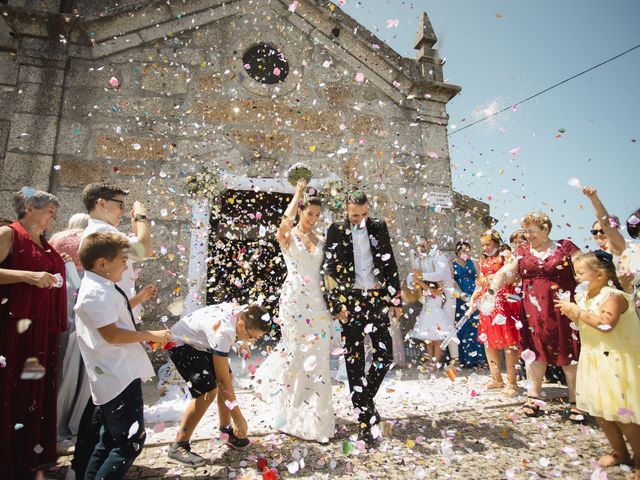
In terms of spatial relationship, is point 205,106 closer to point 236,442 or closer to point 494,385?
point 236,442

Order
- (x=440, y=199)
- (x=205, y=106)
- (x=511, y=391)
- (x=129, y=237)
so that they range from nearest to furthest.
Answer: (x=129, y=237)
(x=511, y=391)
(x=205, y=106)
(x=440, y=199)

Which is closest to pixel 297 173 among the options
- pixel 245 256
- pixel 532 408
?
pixel 245 256

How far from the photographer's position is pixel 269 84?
20.5 ft

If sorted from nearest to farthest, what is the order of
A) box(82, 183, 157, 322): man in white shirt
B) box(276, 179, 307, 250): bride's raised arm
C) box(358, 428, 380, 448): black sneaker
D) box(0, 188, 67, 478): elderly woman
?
box(0, 188, 67, 478): elderly woman < box(82, 183, 157, 322): man in white shirt < box(358, 428, 380, 448): black sneaker < box(276, 179, 307, 250): bride's raised arm

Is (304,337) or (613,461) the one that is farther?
(304,337)

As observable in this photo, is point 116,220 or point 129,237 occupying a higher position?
point 116,220

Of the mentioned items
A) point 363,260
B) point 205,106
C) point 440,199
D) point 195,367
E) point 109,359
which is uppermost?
point 205,106

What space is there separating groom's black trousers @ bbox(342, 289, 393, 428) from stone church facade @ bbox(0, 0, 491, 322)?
2922mm

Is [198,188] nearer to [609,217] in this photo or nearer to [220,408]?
[220,408]

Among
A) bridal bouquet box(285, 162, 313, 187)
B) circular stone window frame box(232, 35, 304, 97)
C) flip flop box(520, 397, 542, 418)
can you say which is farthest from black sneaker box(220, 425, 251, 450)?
circular stone window frame box(232, 35, 304, 97)

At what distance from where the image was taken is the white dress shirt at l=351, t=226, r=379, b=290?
3.51 m

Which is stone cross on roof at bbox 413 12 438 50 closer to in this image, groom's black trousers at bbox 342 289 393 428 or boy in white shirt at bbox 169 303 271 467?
groom's black trousers at bbox 342 289 393 428

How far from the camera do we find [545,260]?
3.84m

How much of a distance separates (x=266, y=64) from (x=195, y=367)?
5.15 meters
